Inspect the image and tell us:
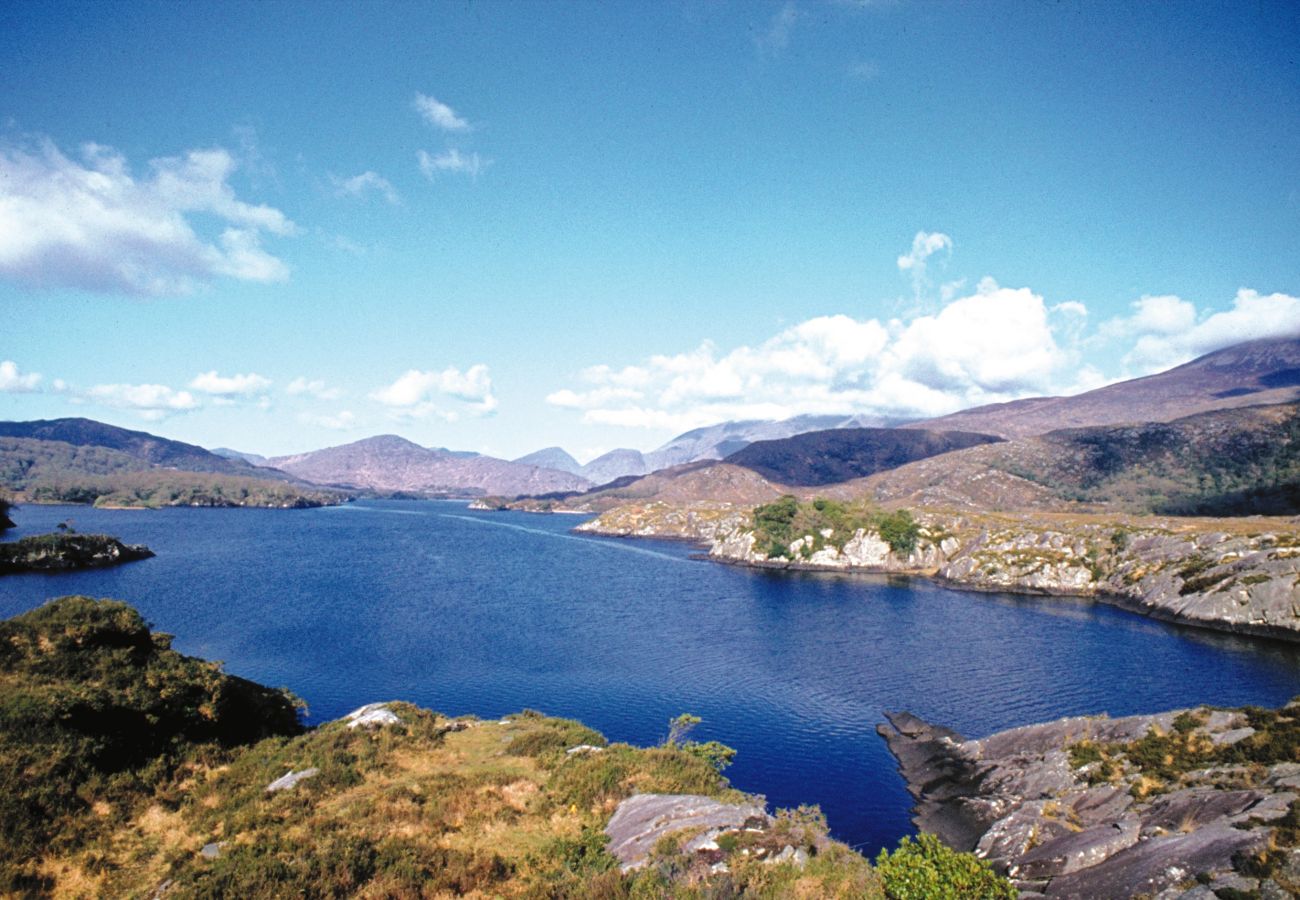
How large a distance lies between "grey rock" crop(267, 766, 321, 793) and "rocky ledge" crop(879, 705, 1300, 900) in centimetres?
3301

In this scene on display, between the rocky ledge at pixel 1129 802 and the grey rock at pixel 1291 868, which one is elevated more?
the grey rock at pixel 1291 868

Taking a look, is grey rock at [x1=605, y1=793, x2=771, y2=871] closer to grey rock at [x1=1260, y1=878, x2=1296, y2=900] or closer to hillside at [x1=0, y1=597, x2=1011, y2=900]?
hillside at [x1=0, y1=597, x2=1011, y2=900]

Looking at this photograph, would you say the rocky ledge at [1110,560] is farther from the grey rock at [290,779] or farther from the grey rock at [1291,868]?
the grey rock at [290,779]

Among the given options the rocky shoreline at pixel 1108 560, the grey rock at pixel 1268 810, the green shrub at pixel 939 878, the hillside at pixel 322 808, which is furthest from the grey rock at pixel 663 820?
the rocky shoreline at pixel 1108 560

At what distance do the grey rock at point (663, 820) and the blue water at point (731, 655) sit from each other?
19.2m

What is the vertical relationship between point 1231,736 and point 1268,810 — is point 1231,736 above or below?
below

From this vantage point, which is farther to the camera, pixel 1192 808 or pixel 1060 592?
pixel 1060 592

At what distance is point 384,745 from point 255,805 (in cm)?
887

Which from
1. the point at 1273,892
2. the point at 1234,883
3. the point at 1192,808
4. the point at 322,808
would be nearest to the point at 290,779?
the point at 322,808

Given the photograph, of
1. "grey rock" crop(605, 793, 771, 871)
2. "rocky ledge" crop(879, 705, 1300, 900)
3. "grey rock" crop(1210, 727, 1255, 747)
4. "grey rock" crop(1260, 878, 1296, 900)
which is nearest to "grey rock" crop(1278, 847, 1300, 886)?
"rocky ledge" crop(879, 705, 1300, 900)

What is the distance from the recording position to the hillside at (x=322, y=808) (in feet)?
71.3

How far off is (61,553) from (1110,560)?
222 metres

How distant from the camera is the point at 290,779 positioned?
30.0m

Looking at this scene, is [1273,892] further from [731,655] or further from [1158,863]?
[731,655]
